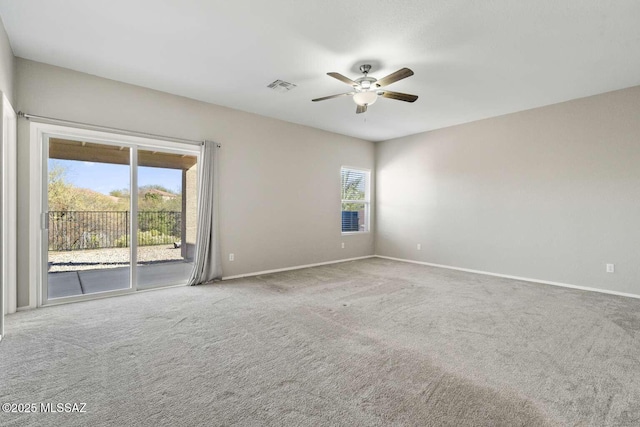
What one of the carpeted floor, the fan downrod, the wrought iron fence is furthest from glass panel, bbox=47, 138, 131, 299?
the fan downrod

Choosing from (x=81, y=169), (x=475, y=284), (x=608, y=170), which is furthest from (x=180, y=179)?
(x=608, y=170)

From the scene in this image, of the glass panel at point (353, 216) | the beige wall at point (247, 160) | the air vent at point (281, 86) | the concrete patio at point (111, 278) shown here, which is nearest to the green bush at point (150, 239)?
the concrete patio at point (111, 278)

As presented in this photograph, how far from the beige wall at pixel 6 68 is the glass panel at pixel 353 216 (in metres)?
5.36

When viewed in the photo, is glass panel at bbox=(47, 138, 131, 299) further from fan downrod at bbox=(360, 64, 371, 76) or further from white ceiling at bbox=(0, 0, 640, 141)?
fan downrod at bbox=(360, 64, 371, 76)

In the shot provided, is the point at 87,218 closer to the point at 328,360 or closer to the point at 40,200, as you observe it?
the point at 40,200

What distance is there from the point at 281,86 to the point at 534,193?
4.33m

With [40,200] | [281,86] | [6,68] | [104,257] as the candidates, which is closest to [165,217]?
[104,257]

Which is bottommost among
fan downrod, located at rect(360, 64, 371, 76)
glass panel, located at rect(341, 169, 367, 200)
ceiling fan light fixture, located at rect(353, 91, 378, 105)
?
glass panel, located at rect(341, 169, 367, 200)

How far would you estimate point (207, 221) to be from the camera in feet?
14.8

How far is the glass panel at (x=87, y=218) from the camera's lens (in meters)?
3.55

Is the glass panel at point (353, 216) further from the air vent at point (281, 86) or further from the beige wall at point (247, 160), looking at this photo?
the air vent at point (281, 86)

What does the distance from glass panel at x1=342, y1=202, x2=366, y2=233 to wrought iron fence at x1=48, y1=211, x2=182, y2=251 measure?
356 centimetres

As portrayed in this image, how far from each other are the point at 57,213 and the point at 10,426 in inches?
108

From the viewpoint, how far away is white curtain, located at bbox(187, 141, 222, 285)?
447cm
